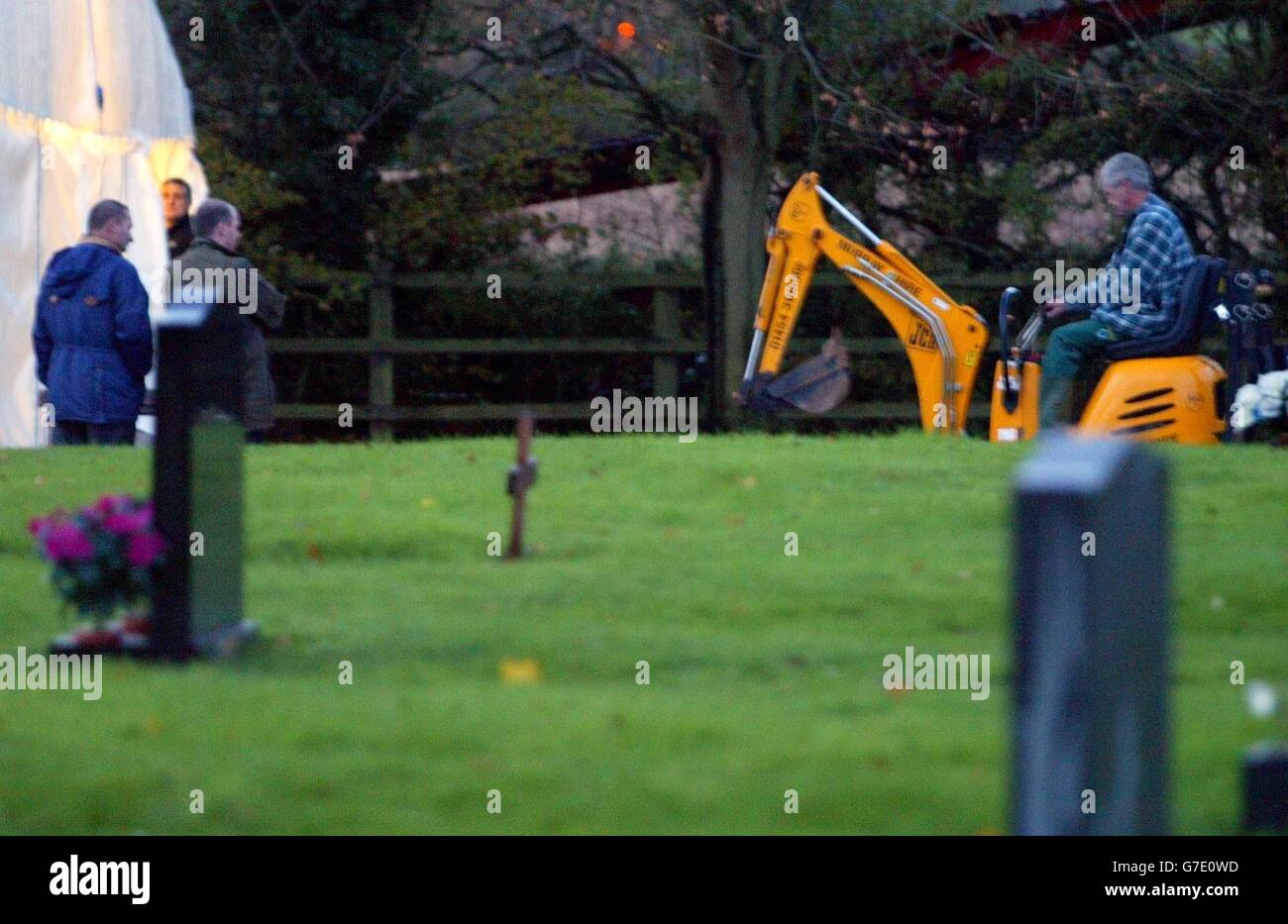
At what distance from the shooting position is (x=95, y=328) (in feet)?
41.1

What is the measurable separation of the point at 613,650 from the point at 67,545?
1.87 m

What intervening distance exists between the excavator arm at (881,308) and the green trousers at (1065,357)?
190 centimetres

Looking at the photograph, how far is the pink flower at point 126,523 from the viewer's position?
680 centimetres

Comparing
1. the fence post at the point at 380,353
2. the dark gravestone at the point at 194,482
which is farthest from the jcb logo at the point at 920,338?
the dark gravestone at the point at 194,482

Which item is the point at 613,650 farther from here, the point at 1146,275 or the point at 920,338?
the point at 920,338

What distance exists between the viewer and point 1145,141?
18.8 meters

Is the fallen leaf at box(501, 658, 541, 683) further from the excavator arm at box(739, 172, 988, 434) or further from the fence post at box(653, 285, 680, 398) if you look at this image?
the fence post at box(653, 285, 680, 398)

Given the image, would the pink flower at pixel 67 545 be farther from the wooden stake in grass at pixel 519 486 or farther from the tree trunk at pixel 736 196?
the tree trunk at pixel 736 196

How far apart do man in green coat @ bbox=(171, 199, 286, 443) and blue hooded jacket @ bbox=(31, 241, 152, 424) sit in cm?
48

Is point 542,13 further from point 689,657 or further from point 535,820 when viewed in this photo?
point 535,820

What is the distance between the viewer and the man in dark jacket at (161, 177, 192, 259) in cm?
1455
